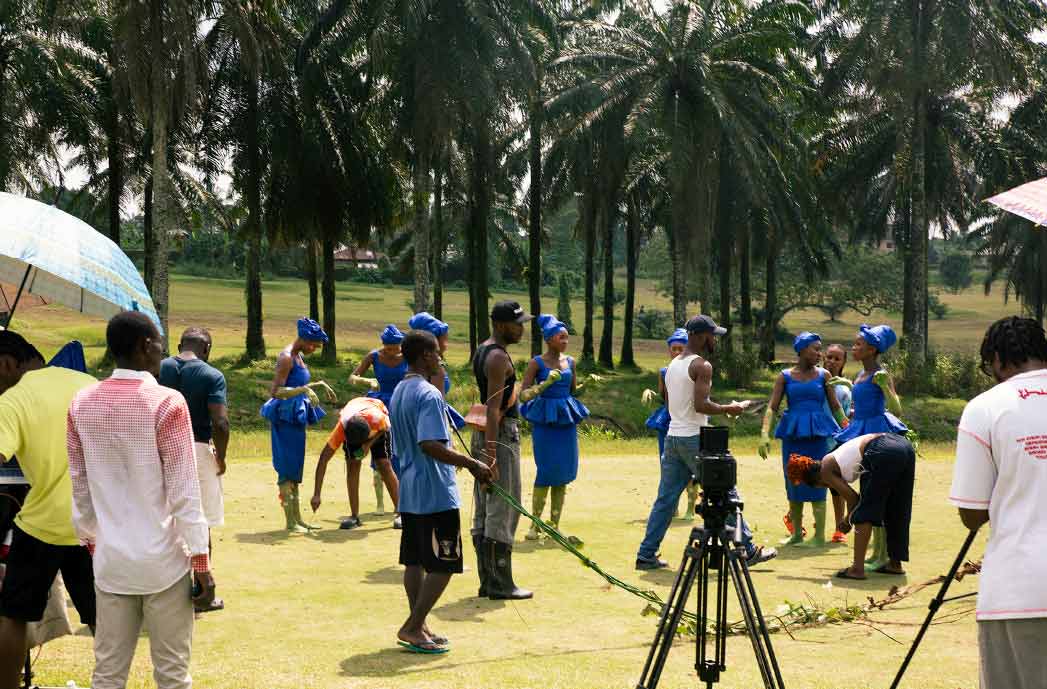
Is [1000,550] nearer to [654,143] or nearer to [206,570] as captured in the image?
[206,570]

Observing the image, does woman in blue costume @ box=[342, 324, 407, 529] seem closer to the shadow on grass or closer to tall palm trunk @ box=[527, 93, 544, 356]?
the shadow on grass

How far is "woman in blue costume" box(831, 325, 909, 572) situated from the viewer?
9359 millimetres

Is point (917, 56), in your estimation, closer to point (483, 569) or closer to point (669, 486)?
point (669, 486)

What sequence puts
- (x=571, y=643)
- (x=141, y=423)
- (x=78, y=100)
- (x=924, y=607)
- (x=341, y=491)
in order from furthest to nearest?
(x=78, y=100), (x=341, y=491), (x=924, y=607), (x=571, y=643), (x=141, y=423)

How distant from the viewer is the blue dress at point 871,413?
30.7ft

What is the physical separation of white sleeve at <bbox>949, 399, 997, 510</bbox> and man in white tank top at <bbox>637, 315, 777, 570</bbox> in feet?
15.3

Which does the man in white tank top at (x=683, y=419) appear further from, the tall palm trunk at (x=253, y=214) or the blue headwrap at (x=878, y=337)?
the tall palm trunk at (x=253, y=214)

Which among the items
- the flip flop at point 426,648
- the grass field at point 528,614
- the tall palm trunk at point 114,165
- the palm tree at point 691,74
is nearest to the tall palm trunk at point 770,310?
the palm tree at point 691,74

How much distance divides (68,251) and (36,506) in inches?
49.7

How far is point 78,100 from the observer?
31.2m

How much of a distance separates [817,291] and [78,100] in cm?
4642

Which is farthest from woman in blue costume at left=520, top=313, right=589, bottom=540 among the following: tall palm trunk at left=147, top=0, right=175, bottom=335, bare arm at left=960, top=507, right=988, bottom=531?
tall palm trunk at left=147, top=0, right=175, bottom=335

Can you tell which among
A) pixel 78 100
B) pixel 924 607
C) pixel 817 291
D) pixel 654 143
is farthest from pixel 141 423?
pixel 817 291

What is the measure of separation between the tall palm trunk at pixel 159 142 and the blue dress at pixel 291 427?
47.3 ft
